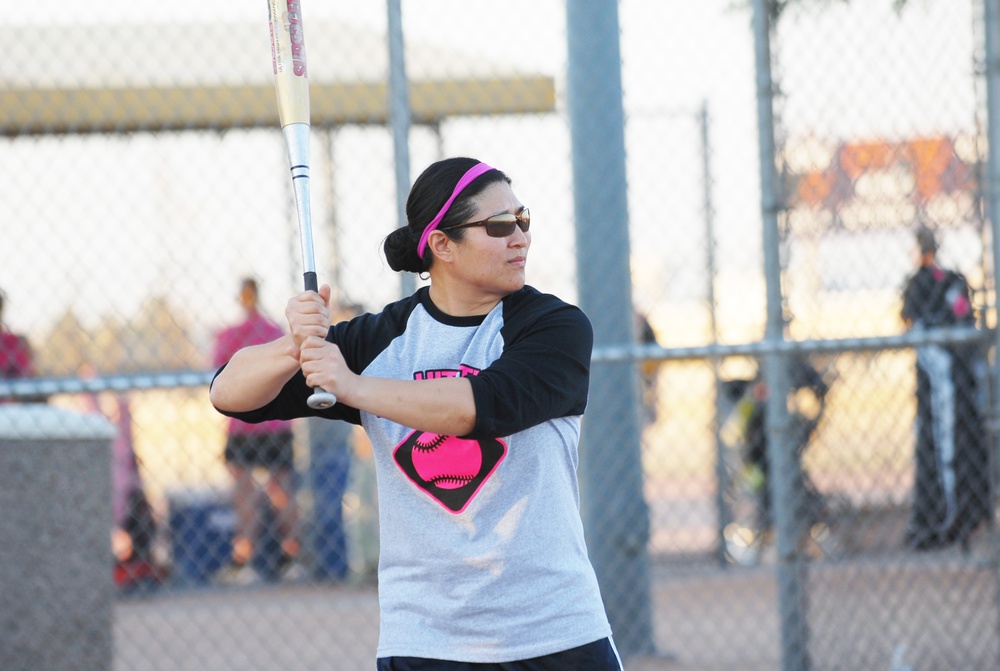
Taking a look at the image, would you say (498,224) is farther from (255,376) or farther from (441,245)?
(255,376)

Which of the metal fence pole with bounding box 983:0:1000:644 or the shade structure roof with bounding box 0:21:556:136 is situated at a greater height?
the shade structure roof with bounding box 0:21:556:136

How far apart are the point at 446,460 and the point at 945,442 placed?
18.8 ft

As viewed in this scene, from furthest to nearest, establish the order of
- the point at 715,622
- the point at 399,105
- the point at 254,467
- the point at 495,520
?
the point at 254,467
the point at 715,622
the point at 399,105
the point at 495,520

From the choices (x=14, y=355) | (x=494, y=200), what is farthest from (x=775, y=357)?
(x=14, y=355)

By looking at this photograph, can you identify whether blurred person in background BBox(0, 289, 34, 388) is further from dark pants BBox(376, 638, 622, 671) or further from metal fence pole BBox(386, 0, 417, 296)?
dark pants BBox(376, 638, 622, 671)

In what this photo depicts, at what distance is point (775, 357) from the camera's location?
4.89 m

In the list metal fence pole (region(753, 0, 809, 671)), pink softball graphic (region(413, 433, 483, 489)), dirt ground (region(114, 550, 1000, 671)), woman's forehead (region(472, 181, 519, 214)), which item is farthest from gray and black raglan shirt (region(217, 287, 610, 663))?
dirt ground (region(114, 550, 1000, 671))

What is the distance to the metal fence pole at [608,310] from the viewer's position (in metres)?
5.44

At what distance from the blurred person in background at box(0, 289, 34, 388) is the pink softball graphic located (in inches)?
157

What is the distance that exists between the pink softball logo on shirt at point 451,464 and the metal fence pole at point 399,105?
1.99 m

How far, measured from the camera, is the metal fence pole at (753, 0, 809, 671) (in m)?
4.88

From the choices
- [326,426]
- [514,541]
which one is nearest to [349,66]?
[326,426]

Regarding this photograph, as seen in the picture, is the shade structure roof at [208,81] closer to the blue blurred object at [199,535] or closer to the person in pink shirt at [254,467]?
the person in pink shirt at [254,467]

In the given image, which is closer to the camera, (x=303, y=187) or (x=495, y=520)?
(x=495, y=520)
